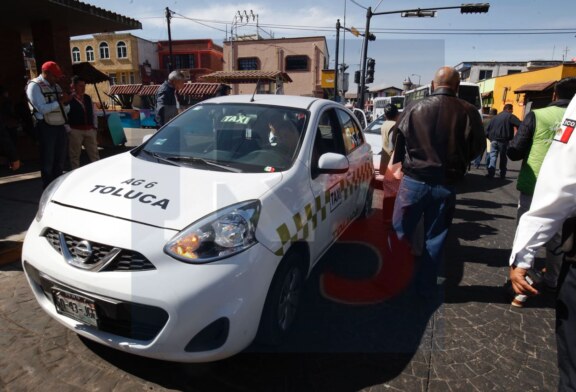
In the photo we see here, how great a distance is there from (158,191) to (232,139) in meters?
0.96

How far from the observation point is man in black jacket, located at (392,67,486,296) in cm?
284

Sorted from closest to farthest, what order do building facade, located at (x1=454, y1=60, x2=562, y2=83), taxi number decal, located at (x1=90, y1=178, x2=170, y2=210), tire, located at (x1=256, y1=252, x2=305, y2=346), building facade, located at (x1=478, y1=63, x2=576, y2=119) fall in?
taxi number decal, located at (x1=90, y1=178, x2=170, y2=210) → tire, located at (x1=256, y1=252, x2=305, y2=346) → building facade, located at (x1=478, y1=63, x2=576, y2=119) → building facade, located at (x1=454, y1=60, x2=562, y2=83)

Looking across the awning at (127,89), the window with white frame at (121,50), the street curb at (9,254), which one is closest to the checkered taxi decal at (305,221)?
the street curb at (9,254)

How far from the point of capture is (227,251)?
1.90 m

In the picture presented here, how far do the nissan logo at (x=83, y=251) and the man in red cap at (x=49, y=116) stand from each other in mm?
3379

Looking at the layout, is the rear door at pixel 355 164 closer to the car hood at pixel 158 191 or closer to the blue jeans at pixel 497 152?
the car hood at pixel 158 191

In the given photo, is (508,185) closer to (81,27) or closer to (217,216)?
(217,216)

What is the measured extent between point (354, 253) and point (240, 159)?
1.95 m

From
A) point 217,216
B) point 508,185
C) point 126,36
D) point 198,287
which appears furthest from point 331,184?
point 126,36

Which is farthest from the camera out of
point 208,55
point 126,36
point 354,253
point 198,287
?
point 208,55

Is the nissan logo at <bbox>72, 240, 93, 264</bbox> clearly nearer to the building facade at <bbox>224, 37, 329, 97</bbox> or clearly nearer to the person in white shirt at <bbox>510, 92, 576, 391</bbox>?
the person in white shirt at <bbox>510, 92, 576, 391</bbox>

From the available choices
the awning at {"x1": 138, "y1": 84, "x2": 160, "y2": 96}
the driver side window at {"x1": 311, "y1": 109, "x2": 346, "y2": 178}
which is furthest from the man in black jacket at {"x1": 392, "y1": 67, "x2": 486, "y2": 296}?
the awning at {"x1": 138, "y1": 84, "x2": 160, "y2": 96}

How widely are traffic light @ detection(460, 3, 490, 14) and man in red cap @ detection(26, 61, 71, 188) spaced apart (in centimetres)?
1319

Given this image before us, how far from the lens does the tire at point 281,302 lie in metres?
2.16
